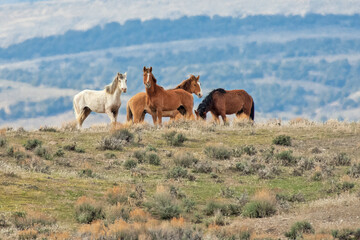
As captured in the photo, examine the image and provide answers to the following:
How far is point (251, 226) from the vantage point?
1489 cm

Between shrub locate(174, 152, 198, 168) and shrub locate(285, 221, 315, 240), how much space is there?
974 centimetres

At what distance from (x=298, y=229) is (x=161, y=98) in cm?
1778

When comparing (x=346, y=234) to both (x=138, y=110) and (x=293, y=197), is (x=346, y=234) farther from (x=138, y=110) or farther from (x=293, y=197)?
(x=138, y=110)

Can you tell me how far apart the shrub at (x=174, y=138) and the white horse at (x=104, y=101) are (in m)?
3.33

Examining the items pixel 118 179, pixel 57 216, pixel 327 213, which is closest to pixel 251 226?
pixel 327 213

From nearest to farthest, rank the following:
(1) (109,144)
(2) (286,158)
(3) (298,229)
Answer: (3) (298,229), (2) (286,158), (1) (109,144)

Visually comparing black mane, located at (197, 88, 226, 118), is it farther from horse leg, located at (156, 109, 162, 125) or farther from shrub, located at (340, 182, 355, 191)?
shrub, located at (340, 182, 355, 191)

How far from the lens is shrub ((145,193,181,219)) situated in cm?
1628

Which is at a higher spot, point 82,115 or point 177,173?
point 82,115

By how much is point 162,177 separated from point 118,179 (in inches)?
63.6

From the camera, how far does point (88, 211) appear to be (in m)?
15.7

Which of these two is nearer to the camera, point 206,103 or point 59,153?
point 59,153

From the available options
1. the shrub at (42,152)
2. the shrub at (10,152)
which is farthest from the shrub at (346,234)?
the shrub at (10,152)

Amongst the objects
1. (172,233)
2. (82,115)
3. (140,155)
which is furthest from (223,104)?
(172,233)
